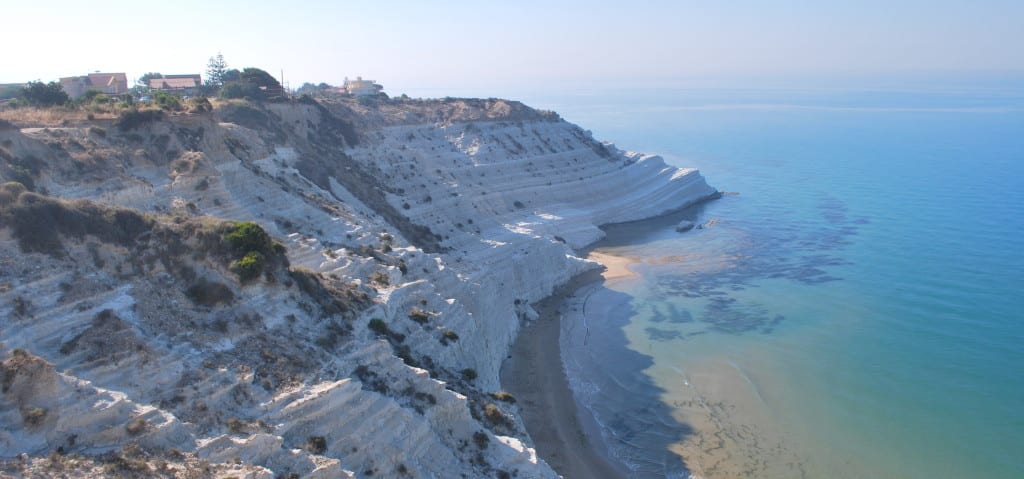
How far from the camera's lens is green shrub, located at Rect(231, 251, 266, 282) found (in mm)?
20516

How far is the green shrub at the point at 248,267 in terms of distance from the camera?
20.5 m

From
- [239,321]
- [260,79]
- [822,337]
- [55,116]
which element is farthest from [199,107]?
[822,337]

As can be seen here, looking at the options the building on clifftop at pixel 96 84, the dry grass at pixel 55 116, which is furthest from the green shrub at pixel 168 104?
the building on clifftop at pixel 96 84

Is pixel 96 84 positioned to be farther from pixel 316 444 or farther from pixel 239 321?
pixel 316 444

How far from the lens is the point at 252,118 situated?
45.7 m

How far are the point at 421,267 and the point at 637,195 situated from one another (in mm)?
46482

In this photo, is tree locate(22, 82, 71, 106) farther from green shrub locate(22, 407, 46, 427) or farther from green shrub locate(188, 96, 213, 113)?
green shrub locate(22, 407, 46, 427)

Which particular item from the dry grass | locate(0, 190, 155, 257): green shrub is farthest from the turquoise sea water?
the dry grass

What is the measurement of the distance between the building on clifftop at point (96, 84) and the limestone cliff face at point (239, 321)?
1289 centimetres

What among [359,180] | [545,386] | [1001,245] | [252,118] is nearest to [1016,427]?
[545,386]

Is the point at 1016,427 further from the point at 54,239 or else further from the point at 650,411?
the point at 54,239

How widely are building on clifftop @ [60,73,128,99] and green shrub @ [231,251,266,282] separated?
36.6m

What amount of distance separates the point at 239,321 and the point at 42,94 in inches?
1104

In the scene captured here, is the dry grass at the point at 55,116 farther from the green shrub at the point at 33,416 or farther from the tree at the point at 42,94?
the green shrub at the point at 33,416
